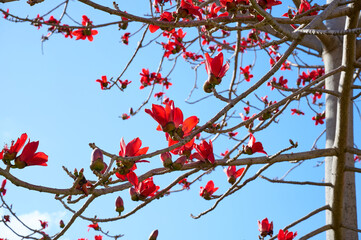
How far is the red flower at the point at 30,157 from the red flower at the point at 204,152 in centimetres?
49

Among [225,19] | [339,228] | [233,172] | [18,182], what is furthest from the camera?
[339,228]

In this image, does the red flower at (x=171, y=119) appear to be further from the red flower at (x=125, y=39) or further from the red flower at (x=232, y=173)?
the red flower at (x=125, y=39)

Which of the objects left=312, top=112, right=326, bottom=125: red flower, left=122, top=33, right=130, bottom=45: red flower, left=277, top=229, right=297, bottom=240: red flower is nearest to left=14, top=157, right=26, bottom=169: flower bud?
left=277, top=229, right=297, bottom=240: red flower

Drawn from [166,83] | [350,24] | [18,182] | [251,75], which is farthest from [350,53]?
[166,83]

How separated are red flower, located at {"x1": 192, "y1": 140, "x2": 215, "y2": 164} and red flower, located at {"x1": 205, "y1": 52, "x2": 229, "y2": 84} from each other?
21 cm

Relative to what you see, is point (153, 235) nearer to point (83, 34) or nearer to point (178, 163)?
point (178, 163)

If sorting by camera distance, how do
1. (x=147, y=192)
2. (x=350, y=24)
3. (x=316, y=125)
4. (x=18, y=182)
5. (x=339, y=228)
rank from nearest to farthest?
1. (x=18, y=182)
2. (x=147, y=192)
3. (x=350, y=24)
4. (x=339, y=228)
5. (x=316, y=125)

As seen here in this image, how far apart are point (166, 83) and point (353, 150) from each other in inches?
102

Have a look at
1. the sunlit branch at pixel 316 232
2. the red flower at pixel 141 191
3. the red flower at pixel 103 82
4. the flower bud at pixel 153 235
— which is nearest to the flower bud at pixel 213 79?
the red flower at pixel 141 191

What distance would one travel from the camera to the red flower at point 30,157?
3.35 feet

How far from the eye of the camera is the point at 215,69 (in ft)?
3.66

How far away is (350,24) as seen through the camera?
157 cm

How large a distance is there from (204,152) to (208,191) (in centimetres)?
58

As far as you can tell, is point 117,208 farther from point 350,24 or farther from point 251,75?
point 251,75
